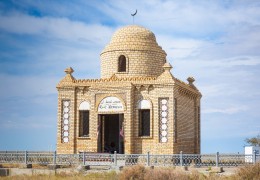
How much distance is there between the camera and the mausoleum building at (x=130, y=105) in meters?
26.1

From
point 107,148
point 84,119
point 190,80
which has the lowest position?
point 107,148

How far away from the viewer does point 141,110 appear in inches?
1051

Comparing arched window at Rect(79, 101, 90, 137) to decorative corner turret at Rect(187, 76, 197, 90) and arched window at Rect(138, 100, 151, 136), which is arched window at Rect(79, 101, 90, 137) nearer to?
arched window at Rect(138, 100, 151, 136)

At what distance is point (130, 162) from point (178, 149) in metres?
3.70

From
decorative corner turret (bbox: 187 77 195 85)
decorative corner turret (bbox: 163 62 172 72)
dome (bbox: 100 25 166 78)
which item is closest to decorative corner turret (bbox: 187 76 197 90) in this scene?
decorative corner turret (bbox: 187 77 195 85)

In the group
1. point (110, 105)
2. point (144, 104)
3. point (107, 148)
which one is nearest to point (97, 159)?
point (110, 105)

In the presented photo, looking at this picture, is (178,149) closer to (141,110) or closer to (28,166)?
(141,110)

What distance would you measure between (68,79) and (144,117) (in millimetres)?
5268

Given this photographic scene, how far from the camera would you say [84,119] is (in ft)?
92.1

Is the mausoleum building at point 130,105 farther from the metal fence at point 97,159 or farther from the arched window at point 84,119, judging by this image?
the metal fence at point 97,159

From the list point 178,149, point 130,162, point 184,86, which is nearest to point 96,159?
point 130,162

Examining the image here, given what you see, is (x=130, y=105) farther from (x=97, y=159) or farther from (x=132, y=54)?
(x=132, y=54)

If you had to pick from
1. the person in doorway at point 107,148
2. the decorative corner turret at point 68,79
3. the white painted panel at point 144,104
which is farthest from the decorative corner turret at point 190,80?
the decorative corner turret at point 68,79

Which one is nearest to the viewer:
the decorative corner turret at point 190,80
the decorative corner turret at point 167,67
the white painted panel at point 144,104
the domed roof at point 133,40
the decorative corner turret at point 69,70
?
the decorative corner turret at point 167,67
